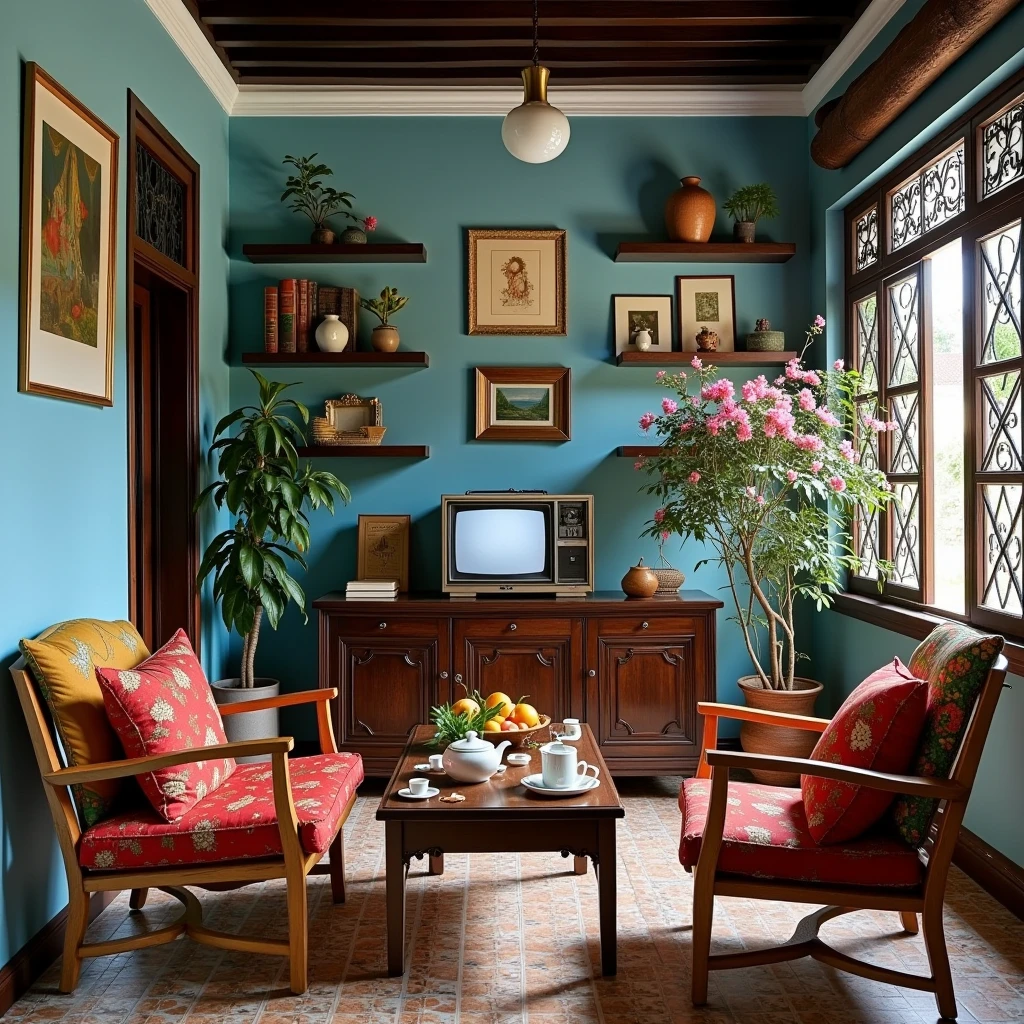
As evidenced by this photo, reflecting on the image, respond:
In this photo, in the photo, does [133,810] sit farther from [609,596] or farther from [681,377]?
[681,377]

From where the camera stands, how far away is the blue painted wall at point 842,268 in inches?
107

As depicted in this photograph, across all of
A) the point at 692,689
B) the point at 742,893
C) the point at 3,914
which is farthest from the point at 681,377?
the point at 3,914

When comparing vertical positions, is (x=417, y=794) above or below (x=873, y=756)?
below

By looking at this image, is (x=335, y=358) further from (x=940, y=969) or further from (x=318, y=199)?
(x=940, y=969)

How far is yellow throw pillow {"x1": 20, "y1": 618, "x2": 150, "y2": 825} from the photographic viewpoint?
226cm

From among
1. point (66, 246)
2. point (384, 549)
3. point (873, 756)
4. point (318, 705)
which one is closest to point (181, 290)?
point (66, 246)

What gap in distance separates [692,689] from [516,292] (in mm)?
1907

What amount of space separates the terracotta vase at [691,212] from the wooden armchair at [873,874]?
263 cm

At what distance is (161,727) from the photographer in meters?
2.32

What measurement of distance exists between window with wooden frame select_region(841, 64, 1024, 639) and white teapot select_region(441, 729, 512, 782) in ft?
5.13

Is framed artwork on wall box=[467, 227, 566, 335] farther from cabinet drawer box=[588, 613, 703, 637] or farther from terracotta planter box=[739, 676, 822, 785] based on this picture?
terracotta planter box=[739, 676, 822, 785]

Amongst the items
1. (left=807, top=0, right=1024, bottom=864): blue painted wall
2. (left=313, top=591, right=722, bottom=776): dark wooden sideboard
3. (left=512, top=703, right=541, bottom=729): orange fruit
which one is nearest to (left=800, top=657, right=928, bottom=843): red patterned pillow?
(left=807, top=0, right=1024, bottom=864): blue painted wall

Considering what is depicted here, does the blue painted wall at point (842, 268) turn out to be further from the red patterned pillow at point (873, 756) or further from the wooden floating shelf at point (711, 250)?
the red patterned pillow at point (873, 756)

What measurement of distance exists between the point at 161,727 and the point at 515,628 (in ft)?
5.67
